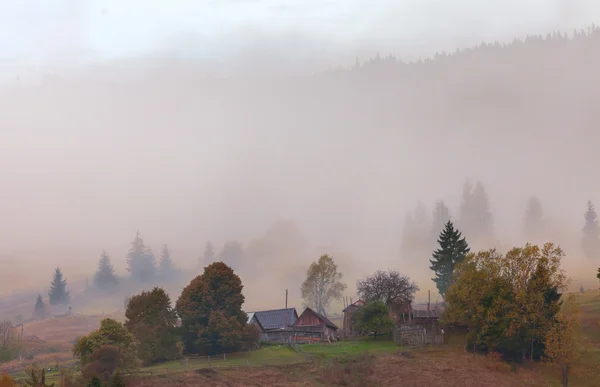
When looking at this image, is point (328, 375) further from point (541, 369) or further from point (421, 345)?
point (541, 369)

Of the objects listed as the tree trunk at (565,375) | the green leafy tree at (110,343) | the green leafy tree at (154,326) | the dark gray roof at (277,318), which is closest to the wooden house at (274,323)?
the dark gray roof at (277,318)

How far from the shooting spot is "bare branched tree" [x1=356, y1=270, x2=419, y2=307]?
93.6 metres

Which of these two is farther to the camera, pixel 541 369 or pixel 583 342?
pixel 583 342

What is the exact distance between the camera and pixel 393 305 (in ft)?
307

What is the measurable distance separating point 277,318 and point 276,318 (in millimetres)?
193

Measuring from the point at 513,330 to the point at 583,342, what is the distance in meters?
11.4

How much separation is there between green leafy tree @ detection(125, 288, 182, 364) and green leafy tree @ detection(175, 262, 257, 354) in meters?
3.00

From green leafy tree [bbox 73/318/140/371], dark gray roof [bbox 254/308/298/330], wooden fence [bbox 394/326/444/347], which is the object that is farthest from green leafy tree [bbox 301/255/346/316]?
green leafy tree [bbox 73/318/140/371]

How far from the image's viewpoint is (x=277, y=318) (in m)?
99.8

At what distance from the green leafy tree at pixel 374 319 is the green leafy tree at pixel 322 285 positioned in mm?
45633

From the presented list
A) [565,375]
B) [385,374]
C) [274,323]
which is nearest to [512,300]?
[565,375]

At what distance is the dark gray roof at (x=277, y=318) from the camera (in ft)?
321

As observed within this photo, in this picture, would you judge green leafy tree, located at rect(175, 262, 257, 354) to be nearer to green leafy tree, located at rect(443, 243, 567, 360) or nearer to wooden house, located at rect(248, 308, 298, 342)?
wooden house, located at rect(248, 308, 298, 342)

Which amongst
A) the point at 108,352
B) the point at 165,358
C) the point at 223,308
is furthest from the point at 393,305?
the point at 108,352
